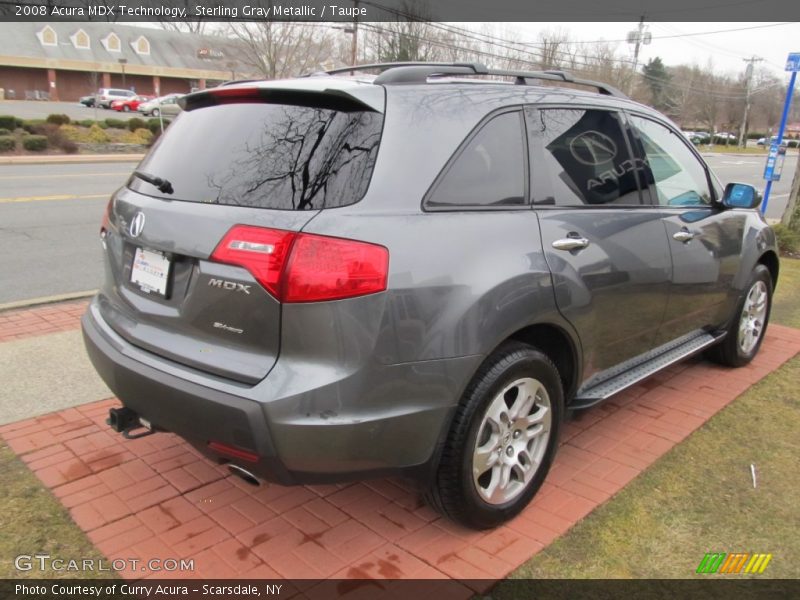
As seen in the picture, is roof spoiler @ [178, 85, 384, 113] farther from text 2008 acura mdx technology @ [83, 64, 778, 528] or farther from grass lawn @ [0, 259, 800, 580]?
grass lawn @ [0, 259, 800, 580]

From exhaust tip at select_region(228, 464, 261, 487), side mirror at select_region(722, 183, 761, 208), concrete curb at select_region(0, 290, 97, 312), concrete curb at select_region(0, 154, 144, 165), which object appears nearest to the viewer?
exhaust tip at select_region(228, 464, 261, 487)

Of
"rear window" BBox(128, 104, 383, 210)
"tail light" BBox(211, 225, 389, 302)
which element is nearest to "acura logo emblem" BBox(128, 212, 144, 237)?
"rear window" BBox(128, 104, 383, 210)

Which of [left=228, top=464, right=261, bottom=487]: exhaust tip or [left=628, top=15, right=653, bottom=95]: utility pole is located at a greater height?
[left=628, top=15, right=653, bottom=95]: utility pole

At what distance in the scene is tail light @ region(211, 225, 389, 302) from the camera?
2.17m

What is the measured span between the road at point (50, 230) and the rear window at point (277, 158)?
162 inches

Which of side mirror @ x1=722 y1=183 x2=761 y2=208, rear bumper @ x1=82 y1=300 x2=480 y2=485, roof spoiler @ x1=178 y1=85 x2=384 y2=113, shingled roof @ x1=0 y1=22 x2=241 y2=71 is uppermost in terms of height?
shingled roof @ x1=0 y1=22 x2=241 y2=71

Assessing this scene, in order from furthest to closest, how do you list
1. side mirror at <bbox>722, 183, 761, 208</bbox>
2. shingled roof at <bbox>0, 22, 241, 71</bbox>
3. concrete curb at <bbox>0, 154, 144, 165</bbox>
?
shingled roof at <bbox>0, 22, 241, 71</bbox> → concrete curb at <bbox>0, 154, 144, 165</bbox> → side mirror at <bbox>722, 183, 761, 208</bbox>

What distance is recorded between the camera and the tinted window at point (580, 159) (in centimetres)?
294

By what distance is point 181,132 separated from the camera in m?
2.90

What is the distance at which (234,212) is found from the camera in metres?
2.34

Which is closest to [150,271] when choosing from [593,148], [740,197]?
[593,148]

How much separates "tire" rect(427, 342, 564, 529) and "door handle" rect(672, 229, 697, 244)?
1.33 m
